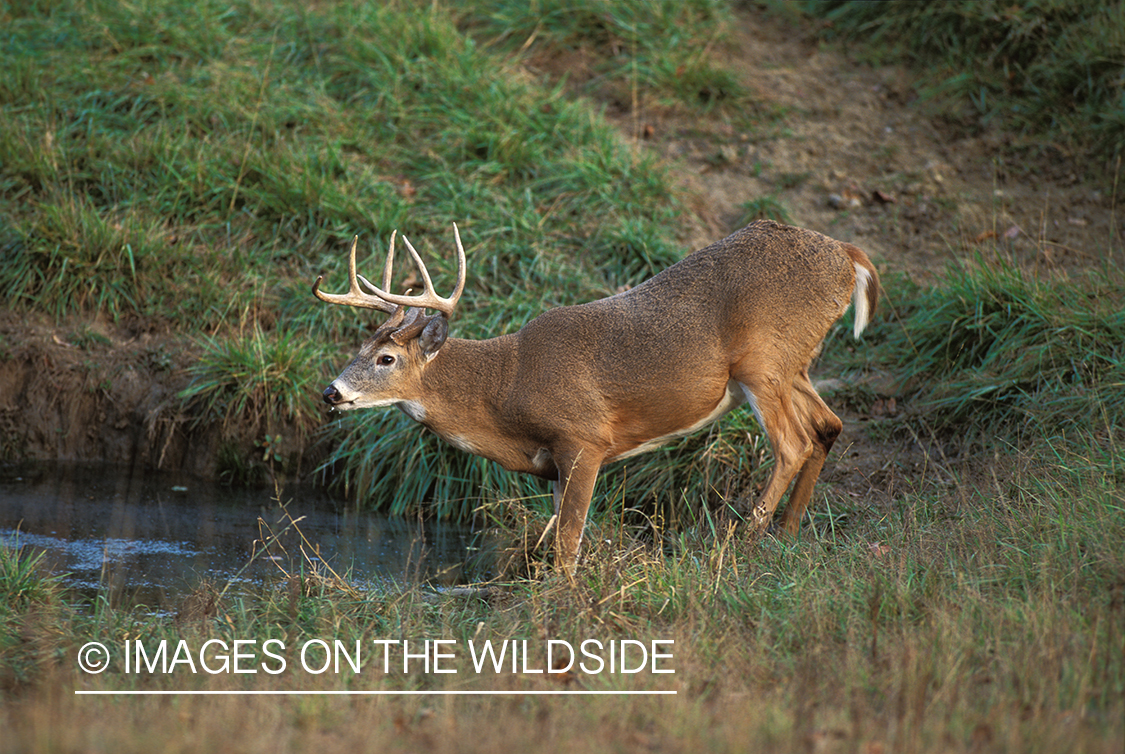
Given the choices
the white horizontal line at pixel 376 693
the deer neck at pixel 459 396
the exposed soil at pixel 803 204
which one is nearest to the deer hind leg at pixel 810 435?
the exposed soil at pixel 803 204

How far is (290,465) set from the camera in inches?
291

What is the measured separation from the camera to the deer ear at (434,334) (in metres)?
5.48

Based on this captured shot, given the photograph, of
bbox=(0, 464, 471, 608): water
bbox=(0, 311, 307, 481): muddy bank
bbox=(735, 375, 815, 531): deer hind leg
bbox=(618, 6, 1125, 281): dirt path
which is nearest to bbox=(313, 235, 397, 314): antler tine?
bbox=(0, 464, 471, 608): water

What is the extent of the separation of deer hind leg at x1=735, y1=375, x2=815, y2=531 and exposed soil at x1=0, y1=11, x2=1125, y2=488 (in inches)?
34.3

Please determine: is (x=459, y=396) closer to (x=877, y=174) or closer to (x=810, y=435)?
(x=810, y=435)

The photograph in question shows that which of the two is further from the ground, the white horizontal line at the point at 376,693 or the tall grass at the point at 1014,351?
the white horizontal line at the point at 376,693

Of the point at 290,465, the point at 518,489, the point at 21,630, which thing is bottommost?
the point at 290,465

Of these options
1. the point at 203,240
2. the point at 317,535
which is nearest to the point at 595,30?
the point at 203,240

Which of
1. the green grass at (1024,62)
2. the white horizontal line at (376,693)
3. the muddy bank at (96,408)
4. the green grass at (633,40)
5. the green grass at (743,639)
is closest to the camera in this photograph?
the green grass at (743,639)

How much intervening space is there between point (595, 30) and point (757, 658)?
816cm

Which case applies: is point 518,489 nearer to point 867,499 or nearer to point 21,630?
point 867,499

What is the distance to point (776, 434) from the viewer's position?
5.52 metres
